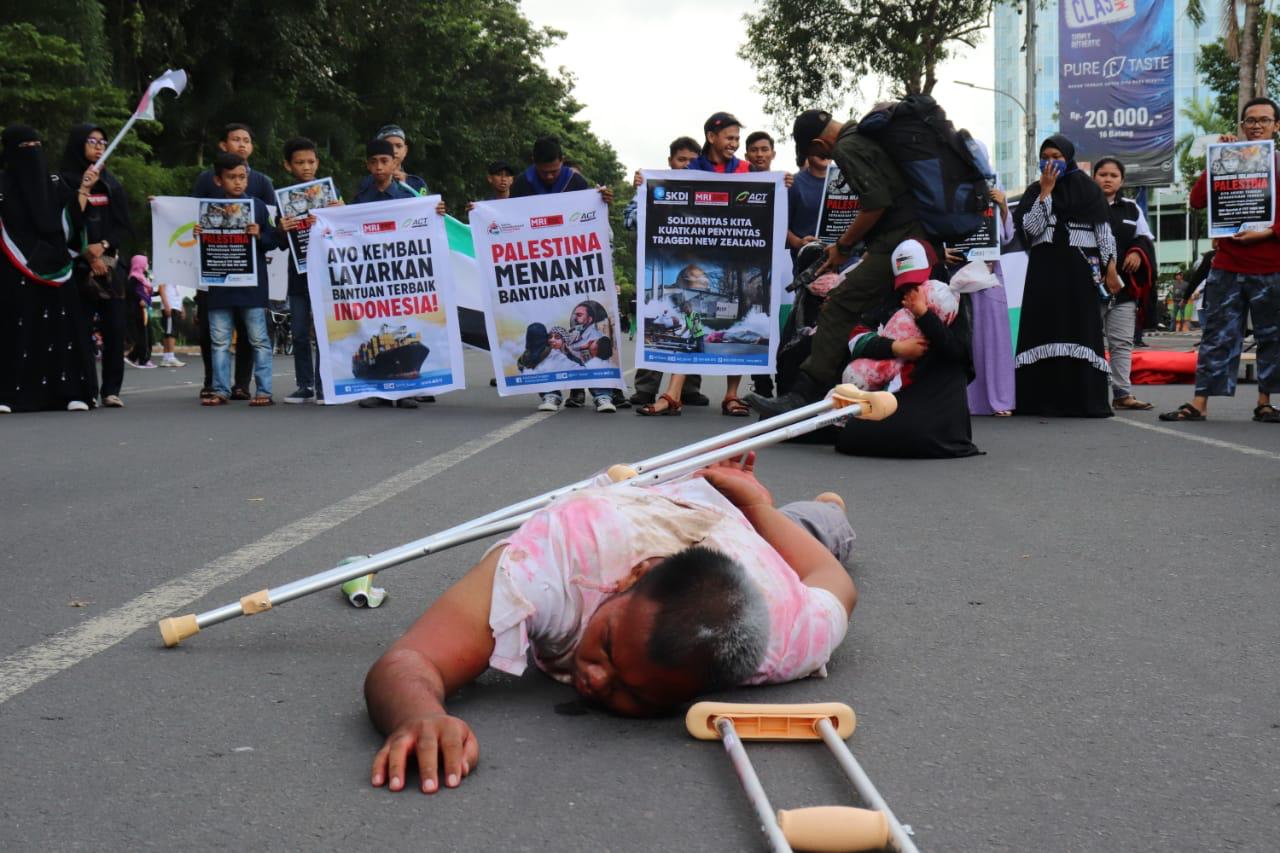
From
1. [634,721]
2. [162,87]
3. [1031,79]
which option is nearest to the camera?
[634,721]

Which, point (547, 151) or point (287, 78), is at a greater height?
point (287, 78)

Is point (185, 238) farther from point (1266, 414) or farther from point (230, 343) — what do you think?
point (1266, 414)

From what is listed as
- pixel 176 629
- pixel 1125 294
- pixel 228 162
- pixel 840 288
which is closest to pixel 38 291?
pixel 228 162

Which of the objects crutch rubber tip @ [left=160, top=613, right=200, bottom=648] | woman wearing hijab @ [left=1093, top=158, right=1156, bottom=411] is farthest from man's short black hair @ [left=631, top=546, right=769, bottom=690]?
woman wearing hijab @ [left=1093, top=158, right=1156, bottom=411]

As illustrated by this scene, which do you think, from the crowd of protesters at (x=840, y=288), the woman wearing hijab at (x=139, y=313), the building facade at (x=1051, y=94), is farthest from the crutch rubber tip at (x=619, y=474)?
the building facade at (x=1051, y=94)

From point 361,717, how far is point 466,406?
8.48 metres

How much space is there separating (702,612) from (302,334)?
30.9ft

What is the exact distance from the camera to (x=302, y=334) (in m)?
11.8

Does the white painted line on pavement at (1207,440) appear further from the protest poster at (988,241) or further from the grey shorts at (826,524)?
the grey shorts at (826,524)

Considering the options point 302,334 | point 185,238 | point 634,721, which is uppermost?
point 185,238

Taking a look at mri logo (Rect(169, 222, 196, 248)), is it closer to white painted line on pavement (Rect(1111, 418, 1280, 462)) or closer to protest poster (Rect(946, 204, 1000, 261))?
protest poster (Rect(946, 204, 1000, 261))

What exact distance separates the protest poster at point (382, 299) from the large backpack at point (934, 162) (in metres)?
3.93

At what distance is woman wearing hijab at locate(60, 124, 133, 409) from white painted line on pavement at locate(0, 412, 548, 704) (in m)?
5.89

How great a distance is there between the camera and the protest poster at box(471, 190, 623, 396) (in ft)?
36.1
